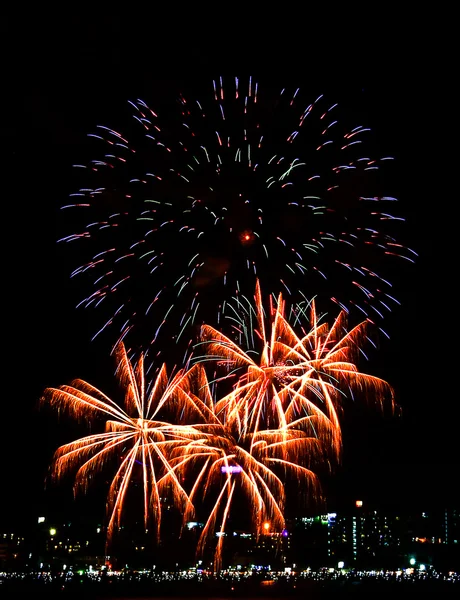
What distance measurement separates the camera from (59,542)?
50.6 m

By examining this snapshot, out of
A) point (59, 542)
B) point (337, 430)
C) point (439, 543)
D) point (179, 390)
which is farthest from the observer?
point (439, 543)

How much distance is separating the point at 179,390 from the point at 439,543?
1801 inches

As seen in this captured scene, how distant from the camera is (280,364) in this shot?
23.4m

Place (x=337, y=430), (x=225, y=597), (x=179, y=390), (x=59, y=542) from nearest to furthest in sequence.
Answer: (x=337, y=430)
(x=179, y=390)
(x=225, y=597)
(x=59, y=542)

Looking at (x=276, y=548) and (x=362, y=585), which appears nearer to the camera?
(x=362, y=585)

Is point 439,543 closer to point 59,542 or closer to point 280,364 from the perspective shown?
point 59,542

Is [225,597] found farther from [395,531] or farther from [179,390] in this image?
[395,531]

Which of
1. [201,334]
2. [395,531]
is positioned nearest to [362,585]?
[201,334]

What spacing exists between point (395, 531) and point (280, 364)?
45088mm

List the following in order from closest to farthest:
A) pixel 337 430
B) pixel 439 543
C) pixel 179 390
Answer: pixel 337 430 < pixel 179 390 < pixel 439 543

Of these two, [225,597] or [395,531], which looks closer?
[225,597]

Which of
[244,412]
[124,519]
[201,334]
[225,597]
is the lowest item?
[225,597]

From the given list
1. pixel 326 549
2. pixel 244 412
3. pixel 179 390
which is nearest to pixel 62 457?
pixel 179 390

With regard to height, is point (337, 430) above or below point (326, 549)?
above
